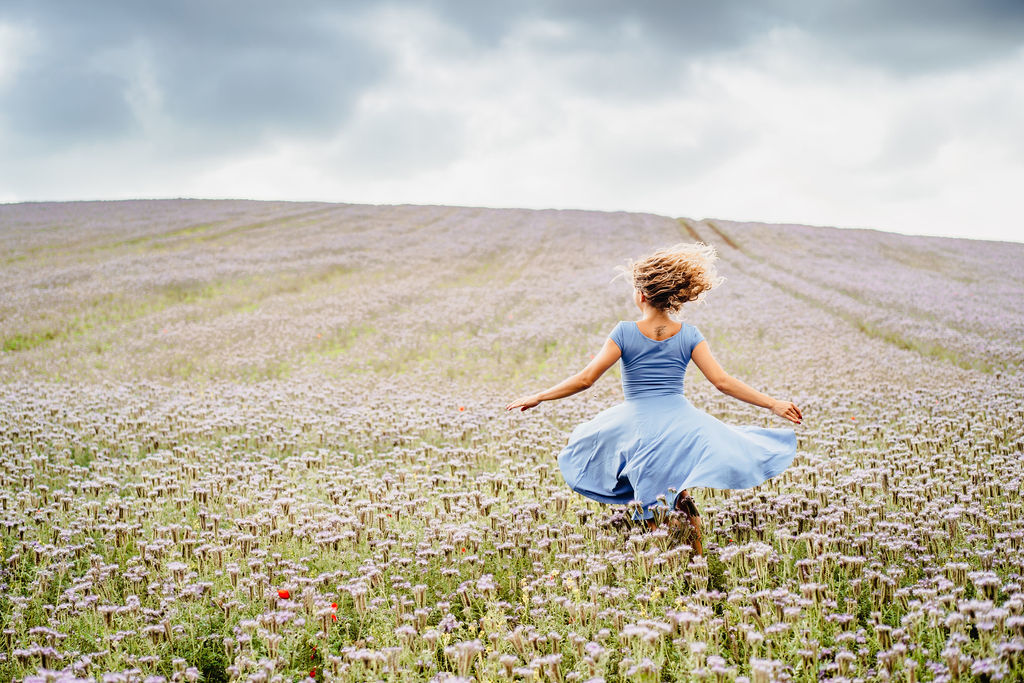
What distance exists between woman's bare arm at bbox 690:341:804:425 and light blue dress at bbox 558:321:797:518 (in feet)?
0.38

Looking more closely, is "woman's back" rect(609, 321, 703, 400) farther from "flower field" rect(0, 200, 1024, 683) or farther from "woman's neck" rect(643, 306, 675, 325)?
"flower field" rect(0, 200, 1024, 683)

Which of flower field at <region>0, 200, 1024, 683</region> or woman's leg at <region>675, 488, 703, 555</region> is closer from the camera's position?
flower field at <region>0, 200, 1024, 683</region>

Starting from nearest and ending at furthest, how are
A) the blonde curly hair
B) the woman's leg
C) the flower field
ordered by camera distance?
the flower field < the woman's leg < the blonde curly hair

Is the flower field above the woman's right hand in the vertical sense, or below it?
below

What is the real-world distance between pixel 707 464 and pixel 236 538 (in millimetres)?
3935

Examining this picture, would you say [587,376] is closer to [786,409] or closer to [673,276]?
[673,276]

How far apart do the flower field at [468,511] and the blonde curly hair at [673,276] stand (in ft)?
6.37

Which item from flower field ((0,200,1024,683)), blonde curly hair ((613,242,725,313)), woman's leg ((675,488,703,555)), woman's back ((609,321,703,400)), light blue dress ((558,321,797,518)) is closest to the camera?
flower field ((0,200,1024,683))

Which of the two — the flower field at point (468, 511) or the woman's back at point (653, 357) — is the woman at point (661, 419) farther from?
the flower field at point (468, 511)

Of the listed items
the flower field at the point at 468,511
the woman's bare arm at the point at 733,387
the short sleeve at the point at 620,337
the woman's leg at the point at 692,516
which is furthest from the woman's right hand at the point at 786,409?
the short sleeve at the point at 620,337

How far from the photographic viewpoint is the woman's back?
5.77m

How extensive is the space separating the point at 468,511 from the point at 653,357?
2.24 m

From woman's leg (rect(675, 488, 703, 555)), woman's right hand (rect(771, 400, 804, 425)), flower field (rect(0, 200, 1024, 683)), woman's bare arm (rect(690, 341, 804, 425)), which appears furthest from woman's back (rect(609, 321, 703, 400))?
flower field (rect(0, 200, 1024, 683))

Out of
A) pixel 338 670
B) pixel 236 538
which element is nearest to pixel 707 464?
pixel 338 670
